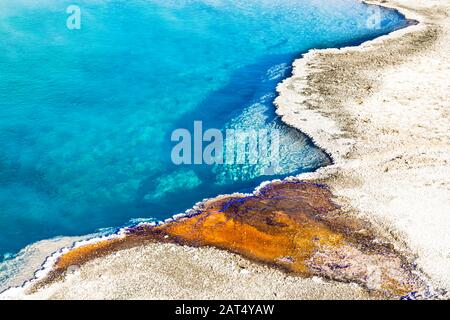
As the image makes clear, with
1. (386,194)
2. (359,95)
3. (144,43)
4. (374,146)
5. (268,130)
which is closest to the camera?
(386,194)

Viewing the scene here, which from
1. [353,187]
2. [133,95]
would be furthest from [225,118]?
[353,187]

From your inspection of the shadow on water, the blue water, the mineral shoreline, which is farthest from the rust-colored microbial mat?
the blue water

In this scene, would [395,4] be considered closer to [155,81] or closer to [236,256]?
[155,81]

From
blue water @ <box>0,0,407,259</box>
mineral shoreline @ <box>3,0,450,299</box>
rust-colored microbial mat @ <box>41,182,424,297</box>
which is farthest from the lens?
blue water @ <box>0,0,407,259</box>

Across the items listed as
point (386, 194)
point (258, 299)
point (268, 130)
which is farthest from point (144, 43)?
point (258, 299)

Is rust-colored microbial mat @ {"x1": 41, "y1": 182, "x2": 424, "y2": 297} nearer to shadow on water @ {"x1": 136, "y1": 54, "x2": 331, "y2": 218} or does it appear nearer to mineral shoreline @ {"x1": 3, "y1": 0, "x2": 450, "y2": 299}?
mineral shoreline @ {"x1": 3, "y1": 0, "x2": 450, "y2": 299}
